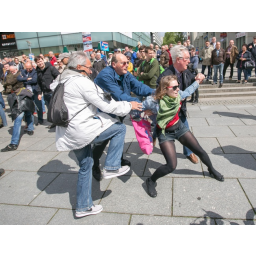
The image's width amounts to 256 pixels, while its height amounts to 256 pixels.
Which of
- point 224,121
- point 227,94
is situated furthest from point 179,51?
point 227,94

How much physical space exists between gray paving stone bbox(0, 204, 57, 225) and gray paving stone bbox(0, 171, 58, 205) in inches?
5.4

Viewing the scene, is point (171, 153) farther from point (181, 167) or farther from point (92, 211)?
point (92, 211)

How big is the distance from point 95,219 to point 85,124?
3.76 ft

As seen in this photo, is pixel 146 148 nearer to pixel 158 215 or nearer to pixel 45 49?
pixel 158 215

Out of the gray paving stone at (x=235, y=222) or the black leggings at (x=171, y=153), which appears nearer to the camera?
the gray paving stone at (x=235, y=222)

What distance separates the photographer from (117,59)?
2.82 metres

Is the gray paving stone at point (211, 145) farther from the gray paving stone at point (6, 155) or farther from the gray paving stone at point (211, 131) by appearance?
the gray paving stone at point (6, 155)

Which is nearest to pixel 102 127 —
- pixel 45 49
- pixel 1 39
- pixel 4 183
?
pixel 4 183

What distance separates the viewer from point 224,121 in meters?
5.82

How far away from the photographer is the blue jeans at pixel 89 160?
7.99 feet

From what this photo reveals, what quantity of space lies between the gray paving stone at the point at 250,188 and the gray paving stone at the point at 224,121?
2826 mm

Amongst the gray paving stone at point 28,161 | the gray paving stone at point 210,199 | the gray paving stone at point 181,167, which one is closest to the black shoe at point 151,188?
the gray paving stone at point 210,199

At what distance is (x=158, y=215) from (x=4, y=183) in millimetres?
2594

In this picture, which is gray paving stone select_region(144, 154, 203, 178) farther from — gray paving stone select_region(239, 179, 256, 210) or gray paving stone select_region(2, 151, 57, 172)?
gray paving stone select_region(2, 151, 57, 172)
